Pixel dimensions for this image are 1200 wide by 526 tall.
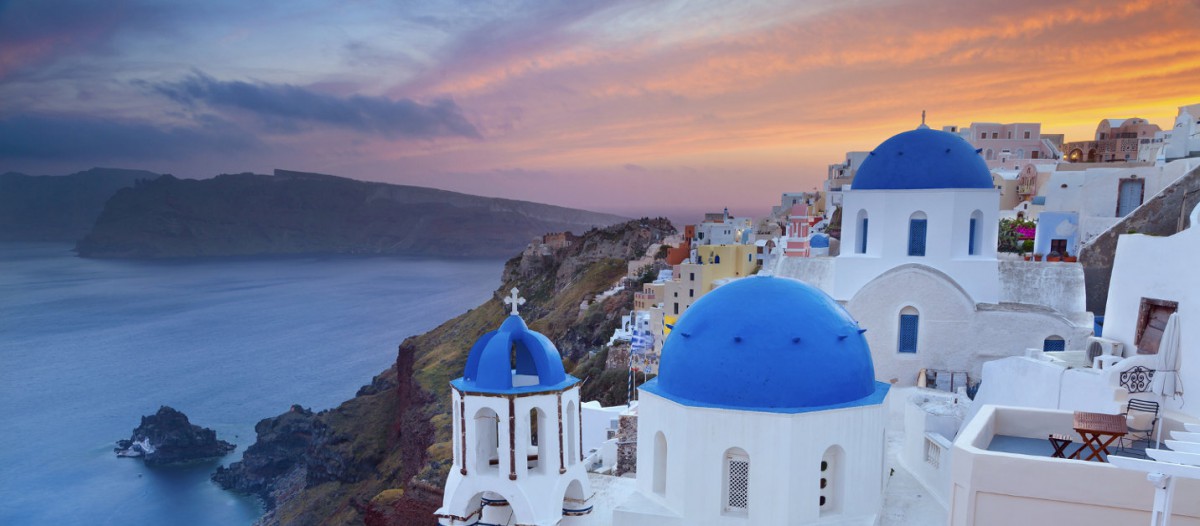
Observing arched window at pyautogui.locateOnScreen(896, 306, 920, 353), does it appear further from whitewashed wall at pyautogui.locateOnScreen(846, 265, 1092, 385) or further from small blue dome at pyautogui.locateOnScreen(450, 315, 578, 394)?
small blue dome at pyautogui.locateOnScreen(450, 315, 578, 394)

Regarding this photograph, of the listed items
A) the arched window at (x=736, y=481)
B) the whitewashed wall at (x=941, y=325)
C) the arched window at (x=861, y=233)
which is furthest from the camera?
the arched window at (x=861, y=233)

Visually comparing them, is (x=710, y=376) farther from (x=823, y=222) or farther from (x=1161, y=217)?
(x=823, y=222)

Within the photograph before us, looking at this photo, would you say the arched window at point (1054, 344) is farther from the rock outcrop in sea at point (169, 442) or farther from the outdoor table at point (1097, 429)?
the rock outcrop in sea at point (169, 442)

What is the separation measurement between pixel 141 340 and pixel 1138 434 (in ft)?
302

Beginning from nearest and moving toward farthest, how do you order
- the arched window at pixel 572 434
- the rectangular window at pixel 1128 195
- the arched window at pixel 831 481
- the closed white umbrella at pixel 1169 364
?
1. the arched window at pixel 831 481
2. the closed white umbrella at pixel 1169 364
3. the arched window at pixel 572 434
4. the rectangular window at pixel 1128 195

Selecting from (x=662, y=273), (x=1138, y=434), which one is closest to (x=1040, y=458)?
(x=1138, y=434)

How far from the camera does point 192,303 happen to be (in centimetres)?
10362

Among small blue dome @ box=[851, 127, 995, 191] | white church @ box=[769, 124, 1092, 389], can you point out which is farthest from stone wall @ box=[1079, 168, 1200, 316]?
small blue dome @ box=[851, 127, 995, 191]

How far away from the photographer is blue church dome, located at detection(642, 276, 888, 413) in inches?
324

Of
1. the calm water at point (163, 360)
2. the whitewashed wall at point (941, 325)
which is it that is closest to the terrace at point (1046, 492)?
the whitewashed wall at point (941, 325)

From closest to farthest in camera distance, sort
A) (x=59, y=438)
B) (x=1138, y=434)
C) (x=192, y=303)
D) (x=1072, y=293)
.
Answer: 1. (x=1138, y=434)
2. (x=1072, y=293)
3. (x=59, y=438)
4. (x=192, y=303)

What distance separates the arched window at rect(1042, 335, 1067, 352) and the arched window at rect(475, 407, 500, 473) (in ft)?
34.7

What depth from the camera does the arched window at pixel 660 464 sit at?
8.99 metres

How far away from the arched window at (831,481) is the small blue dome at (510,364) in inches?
141
